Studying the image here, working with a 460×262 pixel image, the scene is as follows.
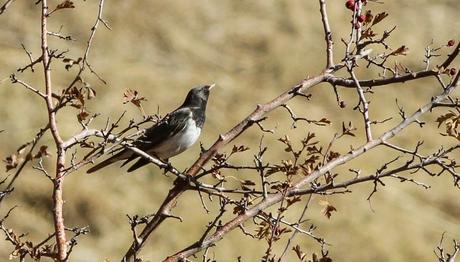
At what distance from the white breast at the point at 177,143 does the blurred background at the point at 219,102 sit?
556cm

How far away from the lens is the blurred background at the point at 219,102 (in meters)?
13.4

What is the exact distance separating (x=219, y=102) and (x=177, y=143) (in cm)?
1204

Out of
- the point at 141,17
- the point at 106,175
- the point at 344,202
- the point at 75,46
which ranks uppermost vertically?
the point at 141,17

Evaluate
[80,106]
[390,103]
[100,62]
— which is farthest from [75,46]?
[80,106]

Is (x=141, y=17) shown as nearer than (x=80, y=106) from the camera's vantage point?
No

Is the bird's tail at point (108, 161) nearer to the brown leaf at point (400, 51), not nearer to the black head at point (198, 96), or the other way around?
the black head at point (198, 96)

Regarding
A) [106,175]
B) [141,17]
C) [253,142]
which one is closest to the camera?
[106,175]

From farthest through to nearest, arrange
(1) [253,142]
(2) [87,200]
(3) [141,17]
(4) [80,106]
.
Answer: (3) [141,17] → (1) [253,142] → (2) [87,200] → (4) [80,106]

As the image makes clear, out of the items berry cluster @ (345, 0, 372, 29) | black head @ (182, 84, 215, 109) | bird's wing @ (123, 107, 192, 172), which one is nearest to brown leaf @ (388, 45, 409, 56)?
berry cluster @ (345, 0, 372, 29)

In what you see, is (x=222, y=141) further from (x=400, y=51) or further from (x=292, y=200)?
(x=400, y=51)

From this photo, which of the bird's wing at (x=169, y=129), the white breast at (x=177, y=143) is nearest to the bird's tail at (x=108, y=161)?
the bird's wing at (x=169, y=129)

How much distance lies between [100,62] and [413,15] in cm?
787

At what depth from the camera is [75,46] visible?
1867 cm

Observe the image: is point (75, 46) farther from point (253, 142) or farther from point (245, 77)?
point (253, 142)
